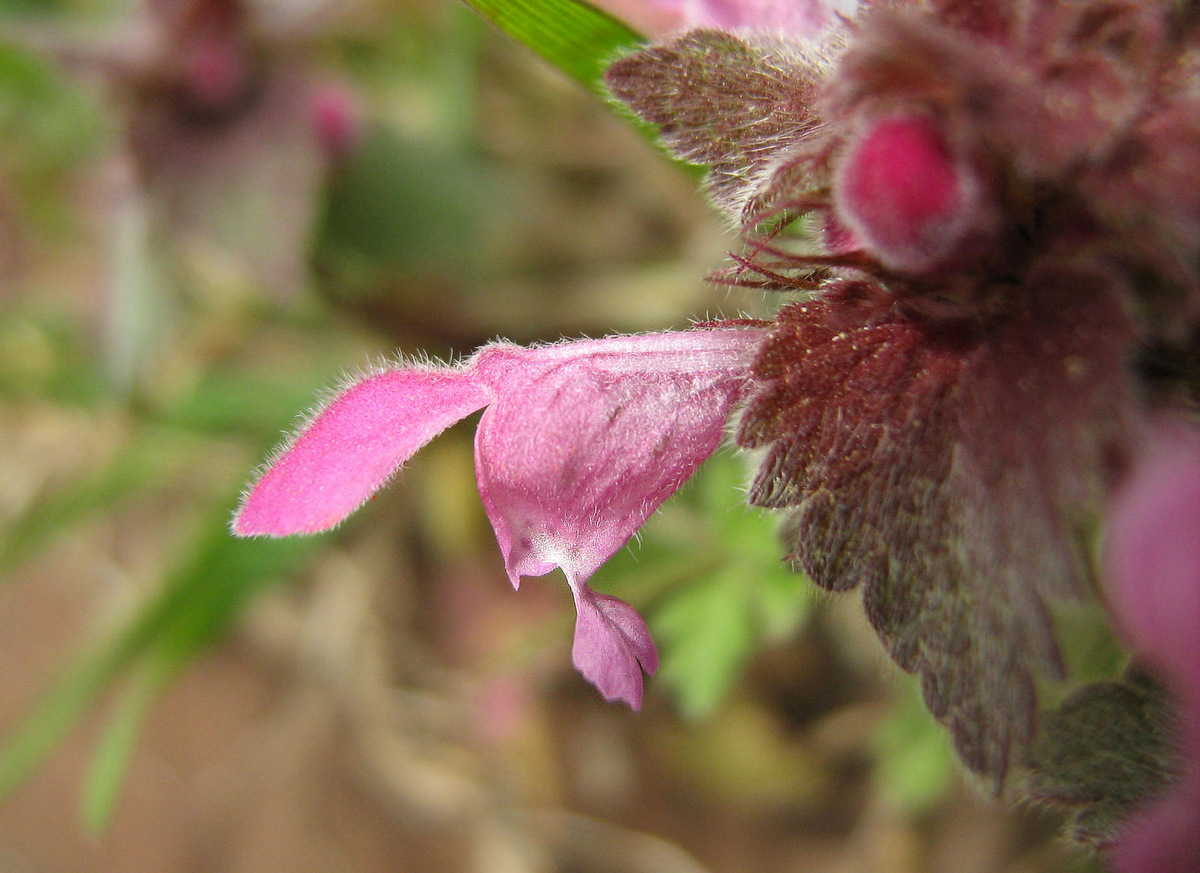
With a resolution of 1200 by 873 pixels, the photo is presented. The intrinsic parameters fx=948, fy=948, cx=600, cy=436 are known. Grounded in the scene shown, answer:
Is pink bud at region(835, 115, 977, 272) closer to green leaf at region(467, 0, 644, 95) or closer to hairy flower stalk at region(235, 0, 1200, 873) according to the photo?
hairy flower stalk at region(235, 0, 1200, 873)

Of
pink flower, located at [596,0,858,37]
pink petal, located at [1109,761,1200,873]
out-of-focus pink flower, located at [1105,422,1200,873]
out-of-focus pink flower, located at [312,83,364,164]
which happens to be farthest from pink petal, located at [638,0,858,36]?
out-of-focus pink flower, located at [312,83,364,164]

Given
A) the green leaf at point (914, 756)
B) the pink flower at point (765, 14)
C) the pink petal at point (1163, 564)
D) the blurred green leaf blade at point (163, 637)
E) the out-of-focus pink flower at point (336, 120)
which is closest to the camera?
the pink petal at point (1163, 564)

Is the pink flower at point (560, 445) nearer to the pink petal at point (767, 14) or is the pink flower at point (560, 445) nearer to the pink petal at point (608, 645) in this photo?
the pink petal at point (608, 645)

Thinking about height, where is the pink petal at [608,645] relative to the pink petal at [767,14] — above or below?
below

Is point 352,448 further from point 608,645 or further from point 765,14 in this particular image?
point 765,14

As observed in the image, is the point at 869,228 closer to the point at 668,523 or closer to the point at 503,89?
the point at 668,523

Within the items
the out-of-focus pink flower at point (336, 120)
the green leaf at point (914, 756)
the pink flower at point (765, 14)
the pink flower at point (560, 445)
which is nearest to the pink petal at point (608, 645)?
the pink flower at point (560, 445)
